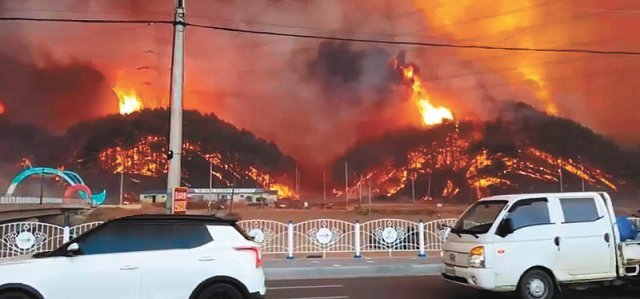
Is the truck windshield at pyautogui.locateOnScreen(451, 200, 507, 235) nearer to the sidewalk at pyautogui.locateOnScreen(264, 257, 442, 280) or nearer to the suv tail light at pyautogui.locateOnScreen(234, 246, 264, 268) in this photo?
the suv tail light at pyautogui.locateOnScreen(234, 246, 264, 268)

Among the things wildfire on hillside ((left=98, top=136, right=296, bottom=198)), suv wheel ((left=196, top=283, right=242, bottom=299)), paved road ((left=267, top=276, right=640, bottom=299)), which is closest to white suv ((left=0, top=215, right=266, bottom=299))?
suv wheel ((left=196, top=283, right=242, bottom=299))

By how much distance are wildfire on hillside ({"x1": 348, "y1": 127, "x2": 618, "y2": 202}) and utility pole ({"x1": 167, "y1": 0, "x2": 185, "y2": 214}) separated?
2180 inches

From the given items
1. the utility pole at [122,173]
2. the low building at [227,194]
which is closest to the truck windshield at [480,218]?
the low building at [227,194]

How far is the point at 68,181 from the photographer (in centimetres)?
6700

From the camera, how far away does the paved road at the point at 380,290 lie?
10.1m

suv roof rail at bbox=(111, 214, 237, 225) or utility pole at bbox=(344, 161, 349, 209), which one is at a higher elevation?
utility pole at bbox=(344, 161, 349, 209)

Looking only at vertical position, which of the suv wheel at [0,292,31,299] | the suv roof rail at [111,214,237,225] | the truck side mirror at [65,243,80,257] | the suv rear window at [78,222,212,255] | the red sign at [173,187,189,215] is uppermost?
the red sign at [173,187,189,215]

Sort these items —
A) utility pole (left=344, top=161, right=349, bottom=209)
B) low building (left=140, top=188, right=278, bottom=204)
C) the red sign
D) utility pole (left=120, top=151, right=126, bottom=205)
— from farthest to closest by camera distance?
utility pole (left=120, top=151, right=126, bottom=205)
utility pole (left=344, top=161, right=349, bottom=209)
low building (left=140, top=188, right=278, bottom=204)
the red sign

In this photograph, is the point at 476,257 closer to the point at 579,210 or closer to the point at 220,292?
the point at 579,210

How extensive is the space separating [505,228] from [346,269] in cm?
576

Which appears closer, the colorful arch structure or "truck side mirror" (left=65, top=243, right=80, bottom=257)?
"truck side mirror" (left=65, top=243, right=80, bottom=257)

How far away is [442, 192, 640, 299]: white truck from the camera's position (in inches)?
348

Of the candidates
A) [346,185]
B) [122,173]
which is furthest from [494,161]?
[122,173]

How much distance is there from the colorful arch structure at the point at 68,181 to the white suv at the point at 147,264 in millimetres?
62194
